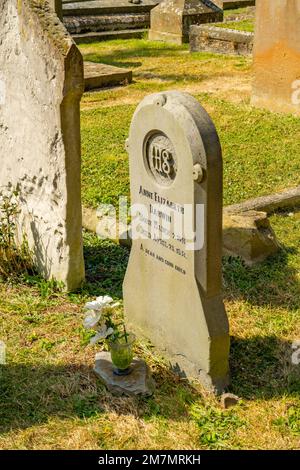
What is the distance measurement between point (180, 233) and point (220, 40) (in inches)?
465

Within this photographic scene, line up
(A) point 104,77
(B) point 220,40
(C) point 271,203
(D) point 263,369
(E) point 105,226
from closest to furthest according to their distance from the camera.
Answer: (D) point 263,369 → (E) point 105,226 → (C) point 271,203 → (A) point 104,77 → (B) point 220,40

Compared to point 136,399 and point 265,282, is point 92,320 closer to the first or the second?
point 136,399

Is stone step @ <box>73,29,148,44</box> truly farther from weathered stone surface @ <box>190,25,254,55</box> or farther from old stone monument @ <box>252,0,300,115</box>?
old stone monument @ <box>252,0,300,115</box>

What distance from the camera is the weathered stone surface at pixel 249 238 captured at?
6.32m

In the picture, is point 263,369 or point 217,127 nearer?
point 263,369

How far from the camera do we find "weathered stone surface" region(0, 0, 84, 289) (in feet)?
17.3

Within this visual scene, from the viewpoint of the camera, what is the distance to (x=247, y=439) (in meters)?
4.17

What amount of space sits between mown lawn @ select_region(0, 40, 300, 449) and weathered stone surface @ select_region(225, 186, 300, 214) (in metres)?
0.12

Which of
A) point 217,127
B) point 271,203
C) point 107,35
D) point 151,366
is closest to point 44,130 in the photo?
point 151,366

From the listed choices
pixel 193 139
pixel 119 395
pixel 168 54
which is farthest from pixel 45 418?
pixel 168 54

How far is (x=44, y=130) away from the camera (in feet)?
18.2

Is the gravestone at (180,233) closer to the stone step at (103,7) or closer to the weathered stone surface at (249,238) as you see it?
the weathered stone surface at (249,238)

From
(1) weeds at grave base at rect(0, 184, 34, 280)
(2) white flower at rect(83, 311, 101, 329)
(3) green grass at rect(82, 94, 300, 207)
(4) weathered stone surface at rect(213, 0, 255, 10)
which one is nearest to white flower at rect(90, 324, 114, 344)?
(2) white flower at rect(83, 311, 101, 329)

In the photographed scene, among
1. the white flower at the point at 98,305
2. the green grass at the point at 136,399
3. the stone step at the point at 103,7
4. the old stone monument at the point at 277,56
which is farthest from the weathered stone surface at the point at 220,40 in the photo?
the white flower at the point at 98,305
